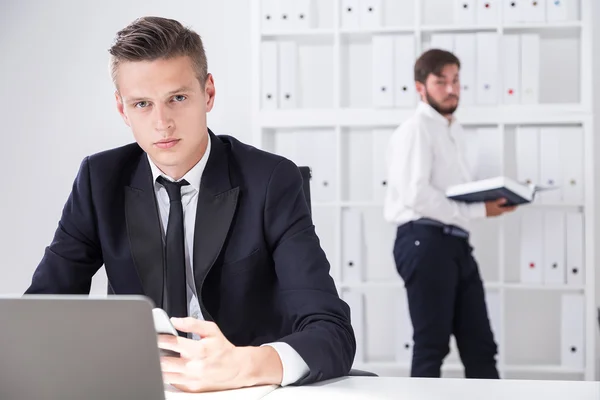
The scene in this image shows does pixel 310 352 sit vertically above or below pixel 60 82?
below

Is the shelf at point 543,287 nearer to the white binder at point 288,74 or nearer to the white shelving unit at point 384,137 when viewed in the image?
the white shelving unit at point 384,137

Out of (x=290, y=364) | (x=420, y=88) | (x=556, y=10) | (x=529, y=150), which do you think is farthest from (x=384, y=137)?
(x=290, y=364)

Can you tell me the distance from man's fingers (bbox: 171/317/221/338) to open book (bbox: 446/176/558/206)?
2.22m

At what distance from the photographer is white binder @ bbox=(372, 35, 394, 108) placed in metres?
3.74

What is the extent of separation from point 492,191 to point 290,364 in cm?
220

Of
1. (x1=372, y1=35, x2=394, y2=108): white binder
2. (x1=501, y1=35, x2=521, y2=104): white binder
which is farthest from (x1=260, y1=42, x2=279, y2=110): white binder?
(x1=501, y1=35, x2=521, y2=104): white binder

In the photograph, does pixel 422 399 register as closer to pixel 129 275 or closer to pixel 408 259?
pixel 129 275

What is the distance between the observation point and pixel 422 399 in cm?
102

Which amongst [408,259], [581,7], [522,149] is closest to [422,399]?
[408,259]

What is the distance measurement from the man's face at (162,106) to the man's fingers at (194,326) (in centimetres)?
49

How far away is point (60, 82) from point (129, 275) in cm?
308

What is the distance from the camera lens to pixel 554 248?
370 centimetres

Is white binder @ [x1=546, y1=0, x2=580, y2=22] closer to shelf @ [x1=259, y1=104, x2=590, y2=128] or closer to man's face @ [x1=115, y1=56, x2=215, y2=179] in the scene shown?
shelf @ [x1=259, y1=104, x2=590, y2=128]

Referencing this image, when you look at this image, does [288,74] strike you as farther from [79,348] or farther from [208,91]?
[79,348]
